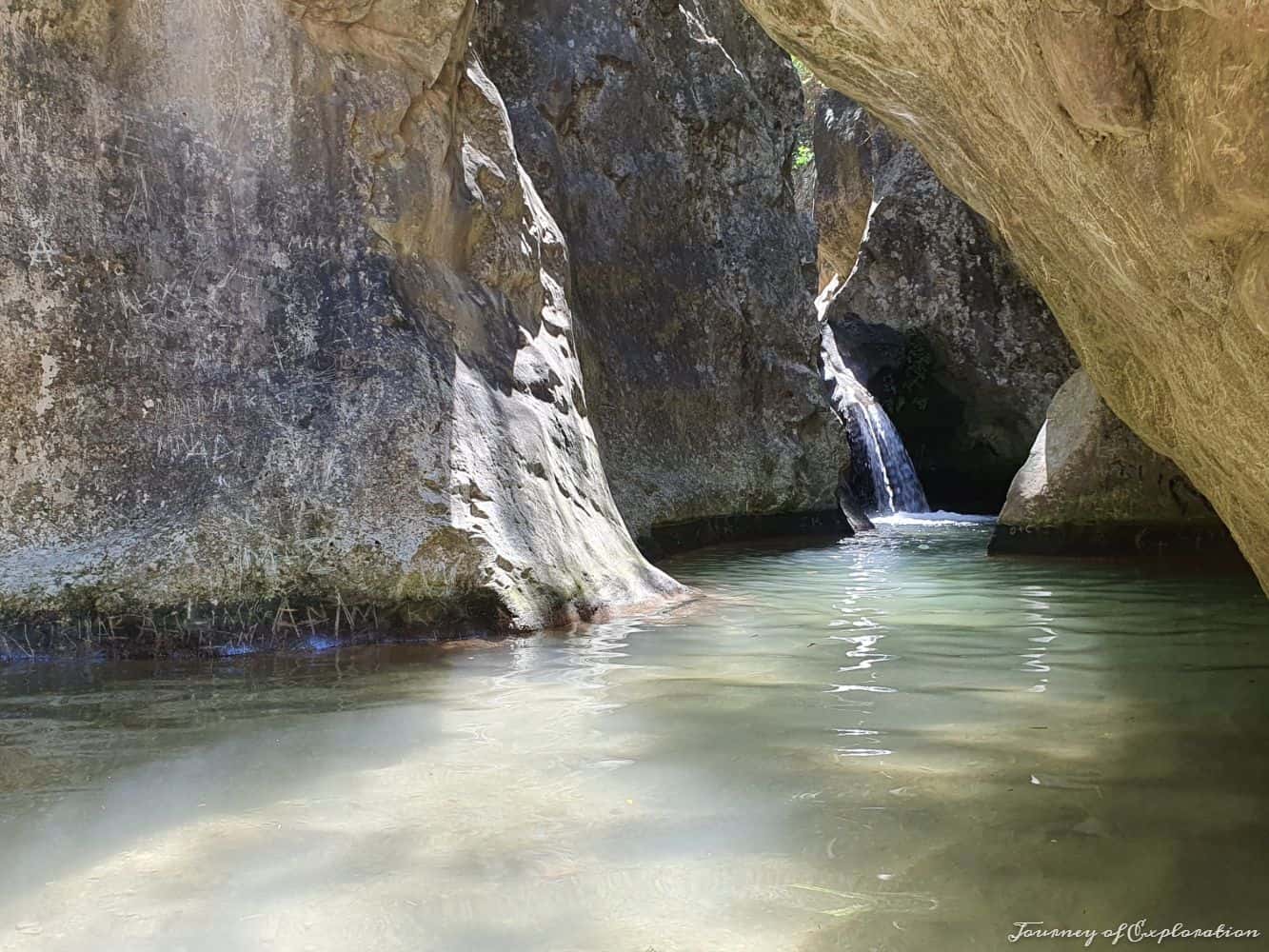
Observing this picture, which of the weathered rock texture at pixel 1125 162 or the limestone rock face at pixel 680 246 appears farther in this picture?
the limestone rock face at pixel 680 246

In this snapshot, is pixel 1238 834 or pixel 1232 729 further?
pixel 1232 729

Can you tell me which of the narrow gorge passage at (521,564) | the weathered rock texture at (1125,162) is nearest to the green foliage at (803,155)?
the narrow gorge passage at (521,564)

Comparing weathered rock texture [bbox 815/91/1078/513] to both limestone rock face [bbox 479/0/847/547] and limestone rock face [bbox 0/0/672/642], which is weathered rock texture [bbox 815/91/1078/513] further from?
limestone rock face [bbox 0/0/672/642]

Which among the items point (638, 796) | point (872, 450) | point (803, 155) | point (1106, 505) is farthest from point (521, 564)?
point (803, 155)

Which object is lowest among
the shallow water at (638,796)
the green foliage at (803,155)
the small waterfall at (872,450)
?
the shallow water at (638,796)

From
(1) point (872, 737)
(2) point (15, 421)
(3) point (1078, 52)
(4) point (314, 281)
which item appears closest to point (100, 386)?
(2) point (15, 421)

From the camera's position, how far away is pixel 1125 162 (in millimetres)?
2691

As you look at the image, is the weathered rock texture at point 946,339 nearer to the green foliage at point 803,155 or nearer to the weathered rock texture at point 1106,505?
the green foliage at point 803,155

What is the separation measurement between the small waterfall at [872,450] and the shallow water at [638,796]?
31.4 feet

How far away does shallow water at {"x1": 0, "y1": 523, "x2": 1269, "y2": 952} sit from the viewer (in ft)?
6.41

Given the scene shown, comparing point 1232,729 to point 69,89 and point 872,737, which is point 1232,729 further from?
point 69,89

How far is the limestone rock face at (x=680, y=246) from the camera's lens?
34.1 ft

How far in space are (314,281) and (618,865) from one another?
3.77 metres

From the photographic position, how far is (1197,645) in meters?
4.63
